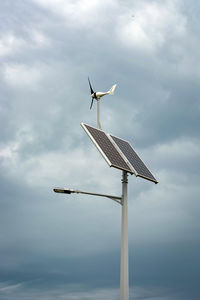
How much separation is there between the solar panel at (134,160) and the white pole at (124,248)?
1.29 meters

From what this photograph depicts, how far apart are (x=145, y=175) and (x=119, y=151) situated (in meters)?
2.29

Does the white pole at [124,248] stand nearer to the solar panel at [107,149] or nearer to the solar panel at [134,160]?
the solar panel at [107,149]

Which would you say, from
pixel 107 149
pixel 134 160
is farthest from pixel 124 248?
pixel 134 160

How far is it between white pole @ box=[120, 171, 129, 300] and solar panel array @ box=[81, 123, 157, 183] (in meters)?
1.00

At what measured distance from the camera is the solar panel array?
25.7m

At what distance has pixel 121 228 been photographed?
85.1 feet

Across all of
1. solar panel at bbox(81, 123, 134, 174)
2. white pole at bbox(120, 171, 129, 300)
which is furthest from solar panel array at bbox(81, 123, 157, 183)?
white pole at bbox(120, 171, 129, 300)

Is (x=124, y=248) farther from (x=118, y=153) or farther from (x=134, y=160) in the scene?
(x=134, y=160)

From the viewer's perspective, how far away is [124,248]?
2541 cm

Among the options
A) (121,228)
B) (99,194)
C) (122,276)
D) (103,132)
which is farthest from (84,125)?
(122,276)

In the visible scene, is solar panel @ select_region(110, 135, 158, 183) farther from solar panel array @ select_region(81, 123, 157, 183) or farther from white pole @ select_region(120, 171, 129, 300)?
white pole @ select_region(120, 171, 129, 300)

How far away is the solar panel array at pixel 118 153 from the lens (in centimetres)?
2567

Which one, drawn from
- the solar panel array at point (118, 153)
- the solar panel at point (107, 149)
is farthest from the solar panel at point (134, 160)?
the solar panel at point (107, 149)

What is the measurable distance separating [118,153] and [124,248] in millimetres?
5974
